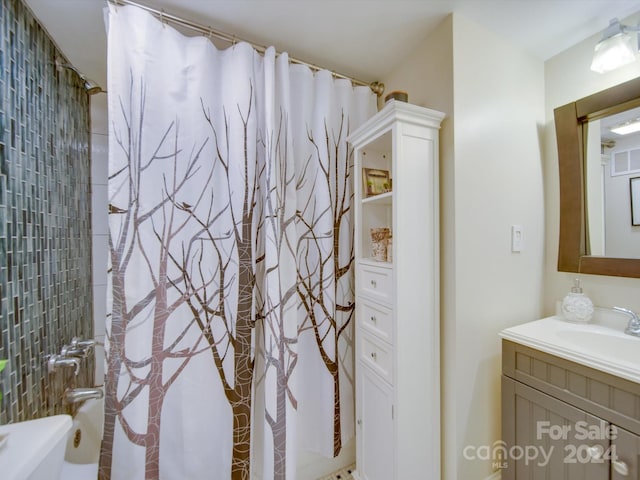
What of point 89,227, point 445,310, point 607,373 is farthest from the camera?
point 89,227

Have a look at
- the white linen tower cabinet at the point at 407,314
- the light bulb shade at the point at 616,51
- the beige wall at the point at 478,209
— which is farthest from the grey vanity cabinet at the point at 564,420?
the light bulb shade at the point at 616,51

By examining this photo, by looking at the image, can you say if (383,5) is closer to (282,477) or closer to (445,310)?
(445,310)

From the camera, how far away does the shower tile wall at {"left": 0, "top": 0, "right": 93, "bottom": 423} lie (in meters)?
0.94

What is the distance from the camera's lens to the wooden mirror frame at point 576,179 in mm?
1125

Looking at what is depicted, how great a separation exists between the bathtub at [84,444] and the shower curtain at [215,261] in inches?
8.3

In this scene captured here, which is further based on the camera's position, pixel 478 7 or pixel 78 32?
pixel 78 32

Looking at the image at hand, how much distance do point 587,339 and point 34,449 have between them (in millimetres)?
2058

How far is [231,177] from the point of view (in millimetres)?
1193

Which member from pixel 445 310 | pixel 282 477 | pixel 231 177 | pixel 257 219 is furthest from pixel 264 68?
pixel 282 477

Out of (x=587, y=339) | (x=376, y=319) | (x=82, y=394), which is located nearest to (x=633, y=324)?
(x=587, y=339)

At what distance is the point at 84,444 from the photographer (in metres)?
1.32

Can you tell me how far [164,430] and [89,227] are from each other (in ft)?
4.41

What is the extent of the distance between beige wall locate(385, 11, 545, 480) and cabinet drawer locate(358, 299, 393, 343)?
0.89ft

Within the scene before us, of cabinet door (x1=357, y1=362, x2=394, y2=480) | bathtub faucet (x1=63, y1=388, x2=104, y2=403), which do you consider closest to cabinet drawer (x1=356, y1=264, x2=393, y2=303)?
cabinet door (x1=357, y1=362, x2=394, y2=480)
